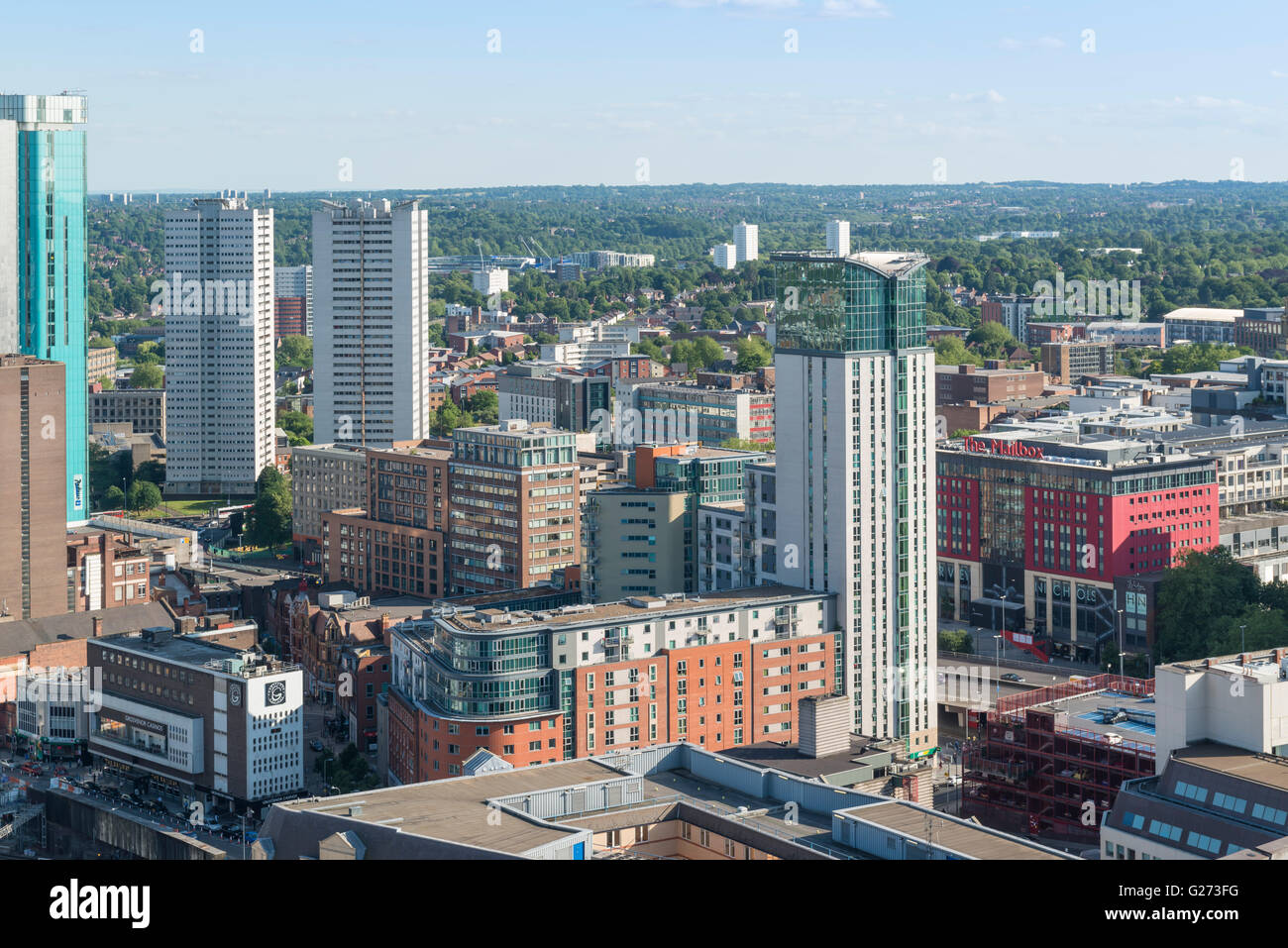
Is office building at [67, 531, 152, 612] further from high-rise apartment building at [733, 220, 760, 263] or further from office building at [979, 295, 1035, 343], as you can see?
high-rise apartment building at [733, 220, 760, 263]

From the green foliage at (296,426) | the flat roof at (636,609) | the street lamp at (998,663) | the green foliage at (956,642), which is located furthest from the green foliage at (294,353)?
the flat roof at (636,609)

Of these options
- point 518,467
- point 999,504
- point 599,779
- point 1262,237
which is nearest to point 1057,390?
point 999,504

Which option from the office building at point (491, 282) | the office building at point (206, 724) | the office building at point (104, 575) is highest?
the office building at point (491, 282)

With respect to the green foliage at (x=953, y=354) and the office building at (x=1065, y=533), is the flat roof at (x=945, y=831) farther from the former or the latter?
the green foliage at (x=953, y=354)

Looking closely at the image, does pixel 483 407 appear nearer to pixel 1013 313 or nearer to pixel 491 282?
pixel 1013 313

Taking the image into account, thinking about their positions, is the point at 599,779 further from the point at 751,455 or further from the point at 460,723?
the point at 751,455

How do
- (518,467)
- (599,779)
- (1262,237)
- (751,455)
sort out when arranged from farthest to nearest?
(1262,237) → (518,467) → (751,455) → (599,779)
